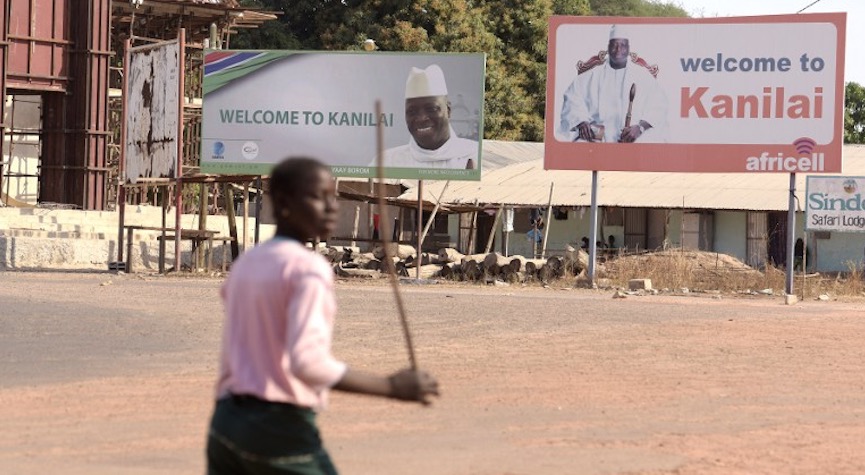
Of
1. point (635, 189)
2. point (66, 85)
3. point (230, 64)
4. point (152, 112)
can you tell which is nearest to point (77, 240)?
point (152, 112)

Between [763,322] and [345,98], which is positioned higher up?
[345,98]

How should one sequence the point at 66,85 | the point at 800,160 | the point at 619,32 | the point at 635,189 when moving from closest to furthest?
1. the point at 800,160
2. the point at 619,32
3. the point at 66,85
4. the point at 635,189

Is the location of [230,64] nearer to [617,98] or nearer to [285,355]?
[617,98]

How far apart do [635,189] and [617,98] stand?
15257 mm

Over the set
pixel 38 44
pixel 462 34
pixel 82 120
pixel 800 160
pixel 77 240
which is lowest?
pixel 77 240

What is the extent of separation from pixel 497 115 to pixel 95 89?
70.7 feet

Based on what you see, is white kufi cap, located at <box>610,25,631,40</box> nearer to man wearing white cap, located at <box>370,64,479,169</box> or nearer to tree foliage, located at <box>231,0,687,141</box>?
man wearing white cap, located at <box>370,64,479,169</box>

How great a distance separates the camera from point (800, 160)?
97.3ft

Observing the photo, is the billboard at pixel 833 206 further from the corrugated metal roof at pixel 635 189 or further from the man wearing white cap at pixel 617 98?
the corrugated metal roof at pixel 635 189

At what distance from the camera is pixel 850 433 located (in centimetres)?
1070

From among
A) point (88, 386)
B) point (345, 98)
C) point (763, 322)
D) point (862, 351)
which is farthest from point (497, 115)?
point (88, 386)

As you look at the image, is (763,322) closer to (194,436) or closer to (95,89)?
(194,436)

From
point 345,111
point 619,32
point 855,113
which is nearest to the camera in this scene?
point 619,32

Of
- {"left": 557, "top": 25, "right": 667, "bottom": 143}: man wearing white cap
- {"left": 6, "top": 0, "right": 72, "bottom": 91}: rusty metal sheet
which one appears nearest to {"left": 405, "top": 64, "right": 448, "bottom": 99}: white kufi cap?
{"left": 557, "top": 25, "right": 667, "bottom": 143}: man wearing white cap
